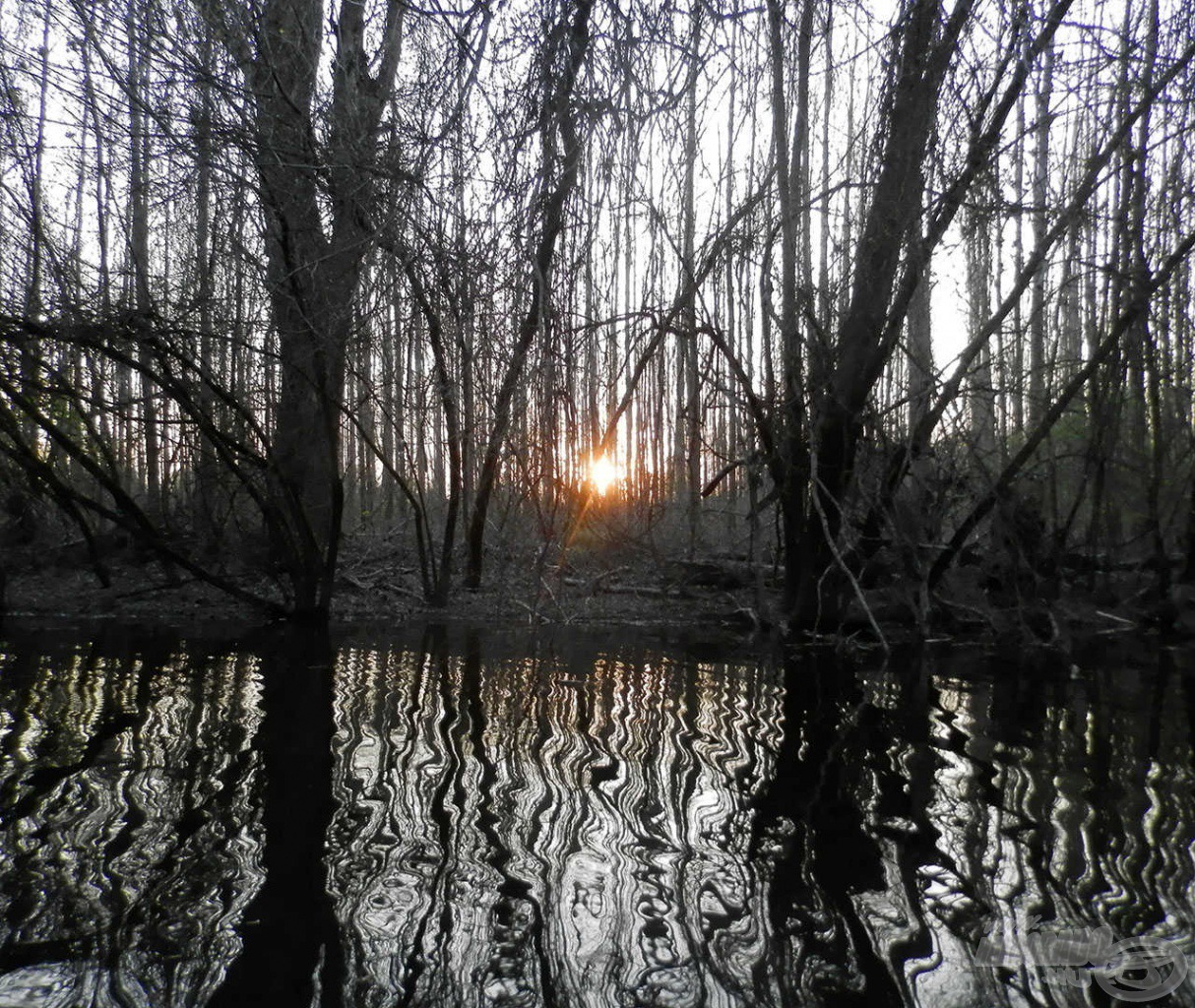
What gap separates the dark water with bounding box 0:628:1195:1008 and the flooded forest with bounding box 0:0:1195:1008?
14 millimetres

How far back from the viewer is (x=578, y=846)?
2051 mm

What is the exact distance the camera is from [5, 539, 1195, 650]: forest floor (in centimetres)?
608

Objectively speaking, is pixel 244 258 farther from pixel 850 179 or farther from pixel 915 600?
pixel 915 600

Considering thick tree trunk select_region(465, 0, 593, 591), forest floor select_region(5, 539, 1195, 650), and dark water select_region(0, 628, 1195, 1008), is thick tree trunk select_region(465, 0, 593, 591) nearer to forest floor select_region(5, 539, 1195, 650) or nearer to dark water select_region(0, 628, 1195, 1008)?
dark water select_region(0, 628, 1195, 1008)

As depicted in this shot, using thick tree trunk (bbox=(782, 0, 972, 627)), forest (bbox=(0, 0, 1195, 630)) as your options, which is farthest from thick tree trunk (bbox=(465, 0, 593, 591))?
thick tree trunk (bbox=(782, 0, 972, 627))

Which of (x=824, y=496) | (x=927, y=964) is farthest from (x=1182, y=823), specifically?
(x=824, y=496)

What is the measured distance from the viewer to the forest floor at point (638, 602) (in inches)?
239

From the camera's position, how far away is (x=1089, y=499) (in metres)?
7.15

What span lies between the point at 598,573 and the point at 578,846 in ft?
19.5

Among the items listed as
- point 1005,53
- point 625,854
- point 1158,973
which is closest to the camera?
point 1158,973

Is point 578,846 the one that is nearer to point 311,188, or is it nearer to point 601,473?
point 601,473

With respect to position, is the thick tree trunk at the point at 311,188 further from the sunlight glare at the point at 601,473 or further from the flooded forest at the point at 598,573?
the sunlight glare at the point at 601,473

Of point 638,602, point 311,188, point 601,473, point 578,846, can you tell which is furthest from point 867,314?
point 578,846

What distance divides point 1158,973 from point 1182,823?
0.89m
